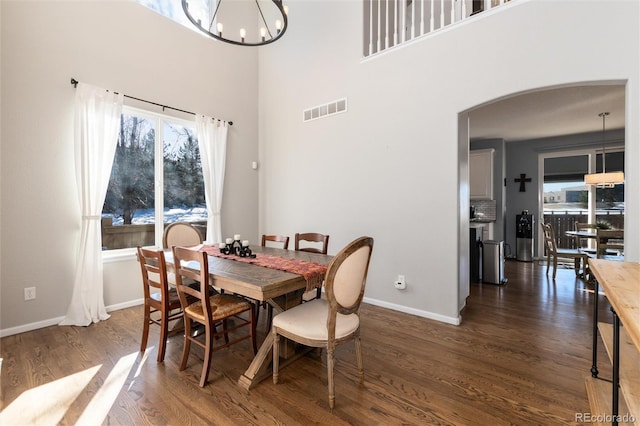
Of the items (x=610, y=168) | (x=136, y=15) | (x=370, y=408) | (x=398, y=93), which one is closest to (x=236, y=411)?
(x=370, y=408)

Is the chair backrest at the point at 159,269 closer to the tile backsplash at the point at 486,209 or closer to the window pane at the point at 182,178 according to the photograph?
the window pane at the point at 182,178

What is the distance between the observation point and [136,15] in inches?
139

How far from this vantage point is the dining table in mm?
1790

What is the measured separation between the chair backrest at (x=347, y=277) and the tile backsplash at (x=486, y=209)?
5.69m

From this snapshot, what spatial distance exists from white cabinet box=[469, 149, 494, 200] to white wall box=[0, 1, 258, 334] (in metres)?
5.92

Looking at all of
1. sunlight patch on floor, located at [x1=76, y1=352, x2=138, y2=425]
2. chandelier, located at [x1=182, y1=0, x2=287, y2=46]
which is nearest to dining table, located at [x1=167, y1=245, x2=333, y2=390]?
sunlight patch on floor, located at [x1=76, y1=352, x2=138, y2=425]

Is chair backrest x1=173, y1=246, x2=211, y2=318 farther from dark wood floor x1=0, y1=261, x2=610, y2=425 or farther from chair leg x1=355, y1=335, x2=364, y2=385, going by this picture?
chair leg x1=355, y1=335, x2=364, y2=385

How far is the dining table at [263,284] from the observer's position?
179cm

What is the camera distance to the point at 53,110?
117 inches

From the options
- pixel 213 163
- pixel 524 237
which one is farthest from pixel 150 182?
pixel 524 237

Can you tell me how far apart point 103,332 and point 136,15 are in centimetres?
361

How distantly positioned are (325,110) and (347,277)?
9.44 feet

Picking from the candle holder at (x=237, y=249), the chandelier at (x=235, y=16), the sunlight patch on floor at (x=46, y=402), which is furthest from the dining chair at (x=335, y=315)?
the chandelier at (x=235, y=16)

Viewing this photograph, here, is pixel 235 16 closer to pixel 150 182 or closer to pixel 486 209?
pixel 150 182
